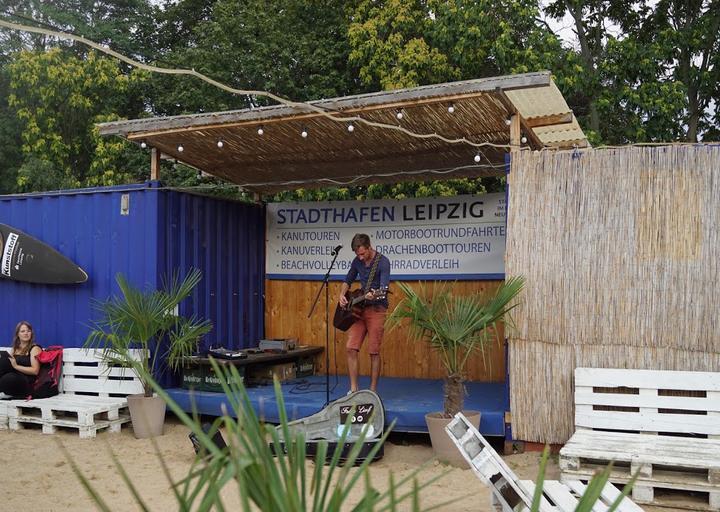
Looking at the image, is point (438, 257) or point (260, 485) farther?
point (438, 257)

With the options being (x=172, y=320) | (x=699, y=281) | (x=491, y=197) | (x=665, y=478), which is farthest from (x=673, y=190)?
(x=172, y=320)

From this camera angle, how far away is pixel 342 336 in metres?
9.50

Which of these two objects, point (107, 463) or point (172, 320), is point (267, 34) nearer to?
point (172, 320)

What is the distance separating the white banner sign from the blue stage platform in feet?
4.31

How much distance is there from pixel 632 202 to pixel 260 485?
5.00m

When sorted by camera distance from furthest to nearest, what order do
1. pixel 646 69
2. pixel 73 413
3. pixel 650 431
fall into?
pixel 646 69 < pixel 73 413 < pixel 650 431

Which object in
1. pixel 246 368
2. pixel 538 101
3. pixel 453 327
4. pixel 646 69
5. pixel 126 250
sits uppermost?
pixel 646 69

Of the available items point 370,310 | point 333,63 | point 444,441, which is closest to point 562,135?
point 370,310

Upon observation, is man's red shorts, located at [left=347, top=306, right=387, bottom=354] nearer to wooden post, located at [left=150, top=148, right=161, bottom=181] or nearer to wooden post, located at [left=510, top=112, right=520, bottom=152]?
wooden post, located at [left=510, top=112, right=520, bottom=152]

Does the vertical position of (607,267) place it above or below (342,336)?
above

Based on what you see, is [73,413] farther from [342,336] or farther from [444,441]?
[444,441]

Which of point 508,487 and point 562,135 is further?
point 562,135

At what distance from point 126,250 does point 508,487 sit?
5.44 metres

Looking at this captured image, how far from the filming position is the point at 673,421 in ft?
18.4
